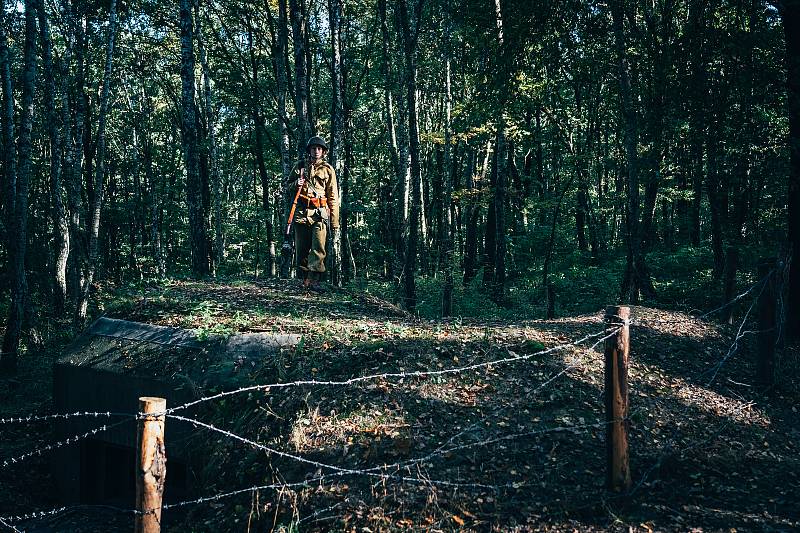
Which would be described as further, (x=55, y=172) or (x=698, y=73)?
(x=55, y=172)

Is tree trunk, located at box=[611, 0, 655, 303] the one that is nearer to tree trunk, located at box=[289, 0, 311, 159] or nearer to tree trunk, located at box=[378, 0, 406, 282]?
tree trunk, located at box=[378, 0, 406, 282]

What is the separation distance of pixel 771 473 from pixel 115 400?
7.42m

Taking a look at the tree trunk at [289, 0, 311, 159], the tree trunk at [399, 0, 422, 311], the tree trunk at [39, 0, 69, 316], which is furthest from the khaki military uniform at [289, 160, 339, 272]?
the tree trunk at [39, 0, 69, 316]

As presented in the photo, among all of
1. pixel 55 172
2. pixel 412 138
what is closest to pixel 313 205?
pixel 412 138

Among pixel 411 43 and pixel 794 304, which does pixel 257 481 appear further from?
pixel 411 43

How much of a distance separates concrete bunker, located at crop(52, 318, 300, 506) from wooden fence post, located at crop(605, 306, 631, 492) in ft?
12.8

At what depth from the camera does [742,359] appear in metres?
9.33

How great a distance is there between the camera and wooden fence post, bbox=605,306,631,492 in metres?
4.85

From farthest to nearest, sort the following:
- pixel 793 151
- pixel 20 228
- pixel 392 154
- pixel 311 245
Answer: pixel 392 154, pixel 20 228, pixel 311 245, pixel 793 151

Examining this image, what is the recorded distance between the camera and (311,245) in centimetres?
1116

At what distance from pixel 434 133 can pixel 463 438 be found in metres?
18.8

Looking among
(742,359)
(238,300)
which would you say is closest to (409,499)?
(238,300)

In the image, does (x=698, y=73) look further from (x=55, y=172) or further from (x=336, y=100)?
(x=55, y=172)

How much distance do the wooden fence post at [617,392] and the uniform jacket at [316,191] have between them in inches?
266
